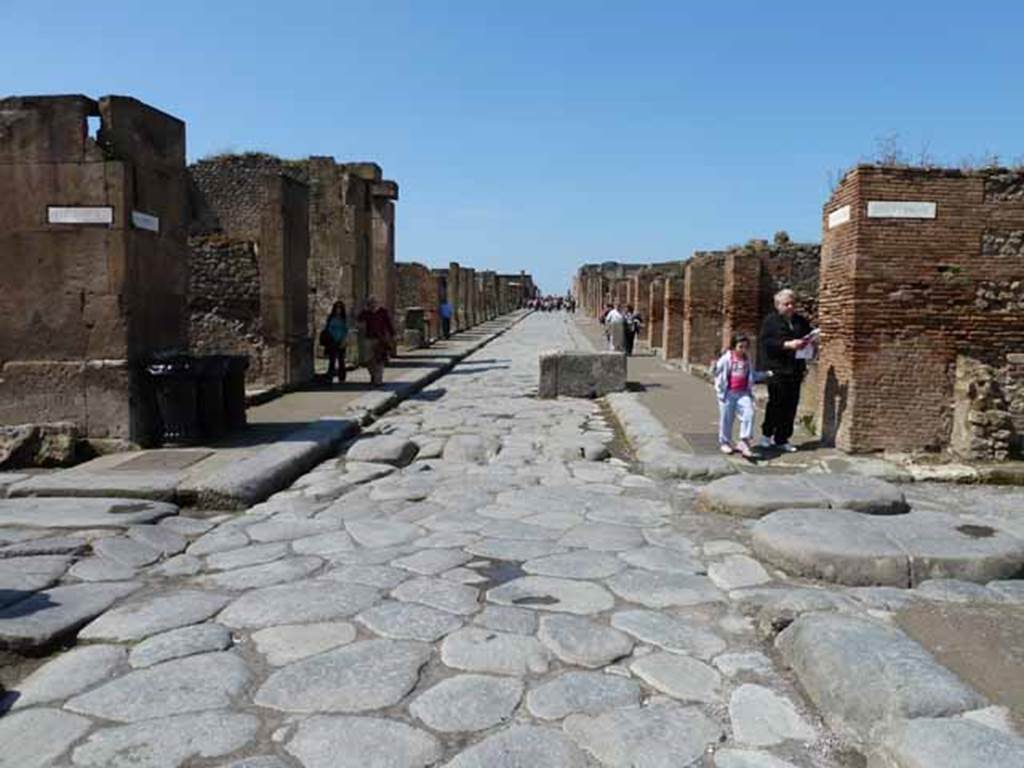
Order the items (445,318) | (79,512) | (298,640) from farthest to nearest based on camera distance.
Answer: (445,318) < (79,512) < (298,640)

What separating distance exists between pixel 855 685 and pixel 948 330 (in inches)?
224

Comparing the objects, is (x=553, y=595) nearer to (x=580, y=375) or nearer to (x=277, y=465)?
(x=277, y=465)

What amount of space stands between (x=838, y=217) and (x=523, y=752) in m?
6.75

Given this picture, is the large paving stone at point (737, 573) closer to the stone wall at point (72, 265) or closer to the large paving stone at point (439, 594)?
the large paving stone at point (439, 594)

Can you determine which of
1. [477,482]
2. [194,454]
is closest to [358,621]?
[477,482]

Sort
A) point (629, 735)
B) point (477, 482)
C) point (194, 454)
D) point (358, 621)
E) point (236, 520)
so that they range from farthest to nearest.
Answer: point (194, 454), point (477, 482), point (236, 520), point (358, 621), point (629, 735)

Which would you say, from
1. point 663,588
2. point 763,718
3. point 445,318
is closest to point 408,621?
point 663,588

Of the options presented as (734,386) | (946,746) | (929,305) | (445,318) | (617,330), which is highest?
(929,305)

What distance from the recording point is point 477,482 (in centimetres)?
722

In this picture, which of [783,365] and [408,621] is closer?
[408,621]

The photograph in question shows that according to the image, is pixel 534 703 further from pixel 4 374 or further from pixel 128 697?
pixel 4 374

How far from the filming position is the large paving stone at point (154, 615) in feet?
12.6

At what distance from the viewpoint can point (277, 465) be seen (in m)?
7.14

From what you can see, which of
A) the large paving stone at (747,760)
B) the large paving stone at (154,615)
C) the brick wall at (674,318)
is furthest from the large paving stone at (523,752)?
the brick wall at (674,318)
